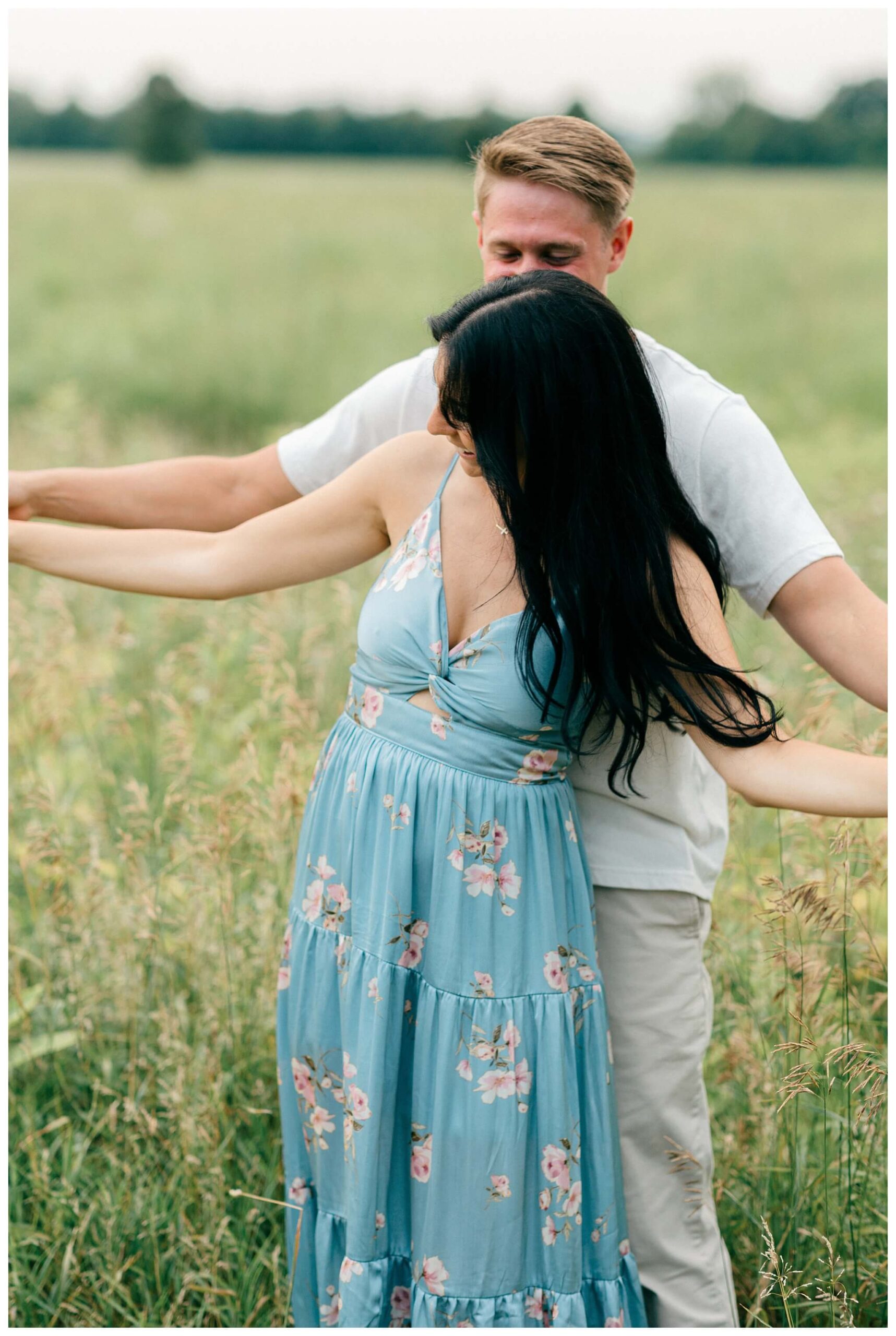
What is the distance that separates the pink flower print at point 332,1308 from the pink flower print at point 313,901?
64 centimetres

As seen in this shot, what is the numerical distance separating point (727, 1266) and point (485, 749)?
1.08 metres

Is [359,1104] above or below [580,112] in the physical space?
below

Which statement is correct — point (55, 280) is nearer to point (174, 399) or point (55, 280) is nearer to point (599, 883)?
point (174, 399)

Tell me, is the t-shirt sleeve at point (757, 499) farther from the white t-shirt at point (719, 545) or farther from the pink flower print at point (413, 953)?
the pink flower print at point (413, 953)

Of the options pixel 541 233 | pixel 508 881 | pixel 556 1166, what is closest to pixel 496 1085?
pixel 556 1166

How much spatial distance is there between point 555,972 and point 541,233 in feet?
4.05

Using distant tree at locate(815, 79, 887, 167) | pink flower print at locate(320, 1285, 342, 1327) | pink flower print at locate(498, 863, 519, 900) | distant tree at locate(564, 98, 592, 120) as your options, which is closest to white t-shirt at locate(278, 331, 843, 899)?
pink flower print at locate(498, 863, 519, 900)

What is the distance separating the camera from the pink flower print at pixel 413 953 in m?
1.82

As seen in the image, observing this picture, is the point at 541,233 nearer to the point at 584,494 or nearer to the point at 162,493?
the point at 584,494

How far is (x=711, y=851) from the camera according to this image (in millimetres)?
2072

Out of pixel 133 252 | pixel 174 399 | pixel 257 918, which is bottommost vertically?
pixel 257 918

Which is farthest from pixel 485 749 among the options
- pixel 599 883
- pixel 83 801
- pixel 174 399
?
pixel 174 399

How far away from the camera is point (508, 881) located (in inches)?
69.7

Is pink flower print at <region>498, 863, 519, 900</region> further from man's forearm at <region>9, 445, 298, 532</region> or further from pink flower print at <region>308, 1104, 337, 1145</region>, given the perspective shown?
man's forearm at <region>9, 445, 298, 532</region>
